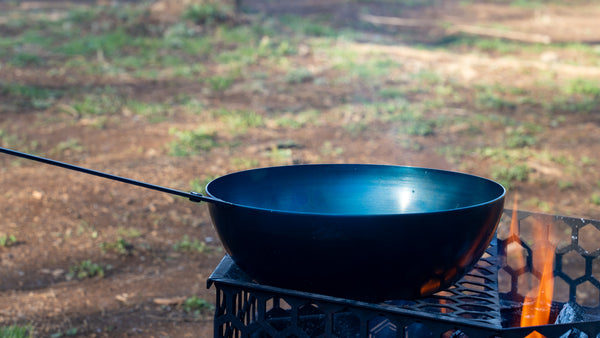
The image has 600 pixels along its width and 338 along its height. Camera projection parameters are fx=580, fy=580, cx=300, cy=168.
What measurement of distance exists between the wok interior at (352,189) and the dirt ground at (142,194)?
1.28m

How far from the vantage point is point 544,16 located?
58.1 feet

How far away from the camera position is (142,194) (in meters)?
4.84

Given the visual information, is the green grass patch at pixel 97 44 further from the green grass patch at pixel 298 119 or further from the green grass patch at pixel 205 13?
the green grass patch at pixel 298 119

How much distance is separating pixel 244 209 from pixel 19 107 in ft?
21.1

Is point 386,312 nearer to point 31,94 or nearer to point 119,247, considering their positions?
point 119,247

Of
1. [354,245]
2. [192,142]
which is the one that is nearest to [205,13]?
[192,142]

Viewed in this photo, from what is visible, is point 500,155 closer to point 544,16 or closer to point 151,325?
point 151,325

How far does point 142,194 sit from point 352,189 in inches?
122

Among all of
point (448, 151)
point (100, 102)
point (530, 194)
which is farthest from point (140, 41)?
point (530, 194)

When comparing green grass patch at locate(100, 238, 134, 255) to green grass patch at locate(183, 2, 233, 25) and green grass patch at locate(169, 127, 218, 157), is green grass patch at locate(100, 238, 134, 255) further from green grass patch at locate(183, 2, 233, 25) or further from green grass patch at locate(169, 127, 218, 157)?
green grass patch at locate(183, 2, 233, 25)

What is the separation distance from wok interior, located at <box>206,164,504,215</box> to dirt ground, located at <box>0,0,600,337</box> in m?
1.28

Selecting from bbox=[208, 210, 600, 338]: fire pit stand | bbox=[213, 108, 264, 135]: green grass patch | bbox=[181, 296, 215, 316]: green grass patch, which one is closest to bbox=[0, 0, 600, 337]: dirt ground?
bbox=[181, 296, 215, 316]: green grass patch

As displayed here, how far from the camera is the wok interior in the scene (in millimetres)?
2018

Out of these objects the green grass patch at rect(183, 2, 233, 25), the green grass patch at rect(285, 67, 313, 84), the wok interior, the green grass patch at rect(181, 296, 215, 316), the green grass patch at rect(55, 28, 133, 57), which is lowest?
the green grass patch at rect(181, 296, 215, 316)
